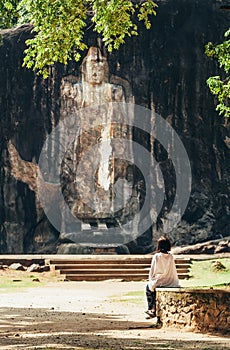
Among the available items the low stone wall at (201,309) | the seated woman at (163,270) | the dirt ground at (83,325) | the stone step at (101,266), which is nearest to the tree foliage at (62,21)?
the seated woman at (163,270)

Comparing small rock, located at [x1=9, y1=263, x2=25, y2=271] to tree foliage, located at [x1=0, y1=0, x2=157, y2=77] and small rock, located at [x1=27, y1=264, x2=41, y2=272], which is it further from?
tree foliage, located at [x1=0, y1=0, x2=157, y2=77]

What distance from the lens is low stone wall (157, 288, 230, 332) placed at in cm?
898

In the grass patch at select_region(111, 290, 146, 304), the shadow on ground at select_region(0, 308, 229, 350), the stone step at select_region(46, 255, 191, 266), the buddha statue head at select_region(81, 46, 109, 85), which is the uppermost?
the buddha statue head at select_region(81, 46, 109, 85)

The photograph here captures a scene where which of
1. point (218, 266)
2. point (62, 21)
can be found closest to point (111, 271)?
point (218, 266)

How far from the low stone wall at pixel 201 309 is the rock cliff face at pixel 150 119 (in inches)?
676

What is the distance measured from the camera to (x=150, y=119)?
26969 millimetres

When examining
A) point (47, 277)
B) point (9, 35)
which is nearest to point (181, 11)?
point (9, 35)

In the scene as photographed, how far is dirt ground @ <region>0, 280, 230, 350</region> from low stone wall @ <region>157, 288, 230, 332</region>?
0.53 feet

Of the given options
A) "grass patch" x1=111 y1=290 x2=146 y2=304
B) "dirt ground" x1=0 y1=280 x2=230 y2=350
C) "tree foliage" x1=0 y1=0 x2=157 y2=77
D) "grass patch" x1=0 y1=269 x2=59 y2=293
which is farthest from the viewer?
"grass patch" x1=0 y1=269 x2=59 y2=293

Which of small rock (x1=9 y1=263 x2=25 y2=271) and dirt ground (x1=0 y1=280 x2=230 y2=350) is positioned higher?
small rock (x1=9 y1=263 x2=25 y2=271)

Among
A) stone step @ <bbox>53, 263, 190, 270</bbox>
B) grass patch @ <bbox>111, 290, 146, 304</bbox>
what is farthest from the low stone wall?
stone step @ <bbox>53, 263, 190, 270</bbox>

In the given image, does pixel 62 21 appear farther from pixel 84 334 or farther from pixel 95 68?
pixel 95 68

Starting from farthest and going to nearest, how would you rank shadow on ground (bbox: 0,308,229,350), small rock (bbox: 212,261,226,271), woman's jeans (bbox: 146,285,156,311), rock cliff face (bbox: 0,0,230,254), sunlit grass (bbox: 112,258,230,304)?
1. rock cliff face (bbox: 0,0,230,254)
2. small rock (bbox: 212,261,226,271)
3. sunlit grass (bbox: 112,258,230,304)
4. woman's jeans (bbox: 146,285,156,311)
5. shadow on ground (bbox: 0,308,229,350)

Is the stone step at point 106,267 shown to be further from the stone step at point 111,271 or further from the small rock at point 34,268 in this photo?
the small rock at point 34,268
